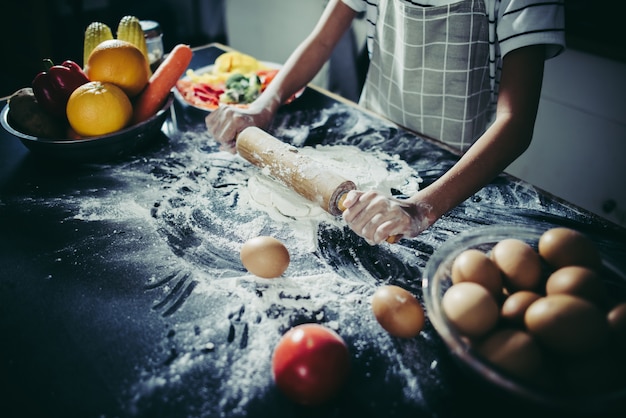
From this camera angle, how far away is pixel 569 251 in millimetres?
767

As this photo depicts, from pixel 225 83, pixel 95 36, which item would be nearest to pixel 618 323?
pixel 225 83

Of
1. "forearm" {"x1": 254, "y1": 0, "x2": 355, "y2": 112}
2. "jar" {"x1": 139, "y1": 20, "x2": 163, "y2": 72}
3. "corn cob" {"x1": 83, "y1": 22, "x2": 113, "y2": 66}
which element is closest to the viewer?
"corn cob" {"x1": 83, "y1": 22, "x2": 113, "y2": 66}

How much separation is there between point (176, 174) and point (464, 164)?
0.84 metres

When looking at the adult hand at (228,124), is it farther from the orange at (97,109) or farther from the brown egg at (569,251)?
the brown egg at (569,251)

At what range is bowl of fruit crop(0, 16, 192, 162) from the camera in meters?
1.22

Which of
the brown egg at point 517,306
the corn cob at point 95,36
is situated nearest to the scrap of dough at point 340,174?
the brown egg at point 517,306

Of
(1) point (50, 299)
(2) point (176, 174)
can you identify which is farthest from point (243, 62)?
(1) point (50, 299)

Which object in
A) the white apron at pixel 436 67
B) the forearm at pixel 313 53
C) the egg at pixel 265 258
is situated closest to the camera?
the egg at pixel 265 258

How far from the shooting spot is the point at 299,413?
0.71 m

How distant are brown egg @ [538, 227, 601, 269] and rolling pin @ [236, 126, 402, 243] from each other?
330 millimetres

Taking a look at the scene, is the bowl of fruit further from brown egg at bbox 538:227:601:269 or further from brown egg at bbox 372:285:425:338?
brown egg at bbox 538:227:601:269

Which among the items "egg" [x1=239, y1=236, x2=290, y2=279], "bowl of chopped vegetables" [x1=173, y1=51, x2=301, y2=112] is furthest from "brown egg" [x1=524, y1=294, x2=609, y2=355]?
"bowl of chopped vegetables" [x1=173, y1=51, x2=301, y2=112]

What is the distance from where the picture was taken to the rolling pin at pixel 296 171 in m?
1.10

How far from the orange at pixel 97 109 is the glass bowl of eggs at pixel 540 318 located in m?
1.00
